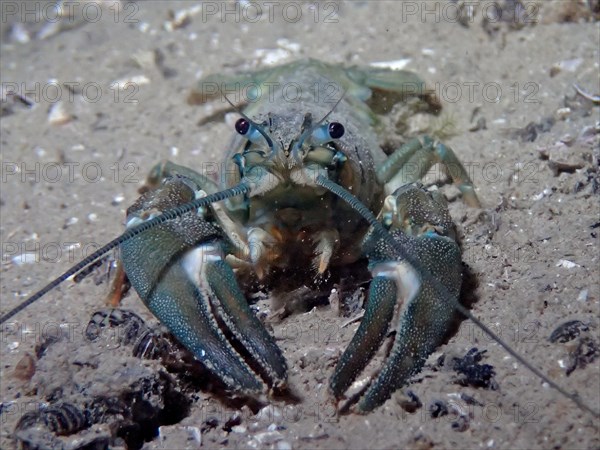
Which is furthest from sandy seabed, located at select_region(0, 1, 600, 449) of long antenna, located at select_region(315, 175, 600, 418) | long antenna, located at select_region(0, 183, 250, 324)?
long antenna, located at select_region(0, 183, 250, 324)

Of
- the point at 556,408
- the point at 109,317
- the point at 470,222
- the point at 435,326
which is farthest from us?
the point at 470,222

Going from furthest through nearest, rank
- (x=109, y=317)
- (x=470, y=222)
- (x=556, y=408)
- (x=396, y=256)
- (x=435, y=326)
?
(x=470, y=222)
(x=109, y=317)
(x=396, y=256)
(x=435, y=326)
(x=556, y=408)

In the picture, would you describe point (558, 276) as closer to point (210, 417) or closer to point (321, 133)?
point (321, 133)

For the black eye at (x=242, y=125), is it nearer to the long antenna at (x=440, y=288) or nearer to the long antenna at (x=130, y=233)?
the long antenna at (x=130, y=233)

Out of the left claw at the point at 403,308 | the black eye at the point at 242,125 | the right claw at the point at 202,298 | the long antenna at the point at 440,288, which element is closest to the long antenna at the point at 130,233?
the right claw at the point at 202,298

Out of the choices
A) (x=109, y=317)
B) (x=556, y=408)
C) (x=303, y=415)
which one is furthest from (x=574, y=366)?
(x=109, y=317)

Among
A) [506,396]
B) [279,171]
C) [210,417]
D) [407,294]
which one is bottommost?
[210,417]
